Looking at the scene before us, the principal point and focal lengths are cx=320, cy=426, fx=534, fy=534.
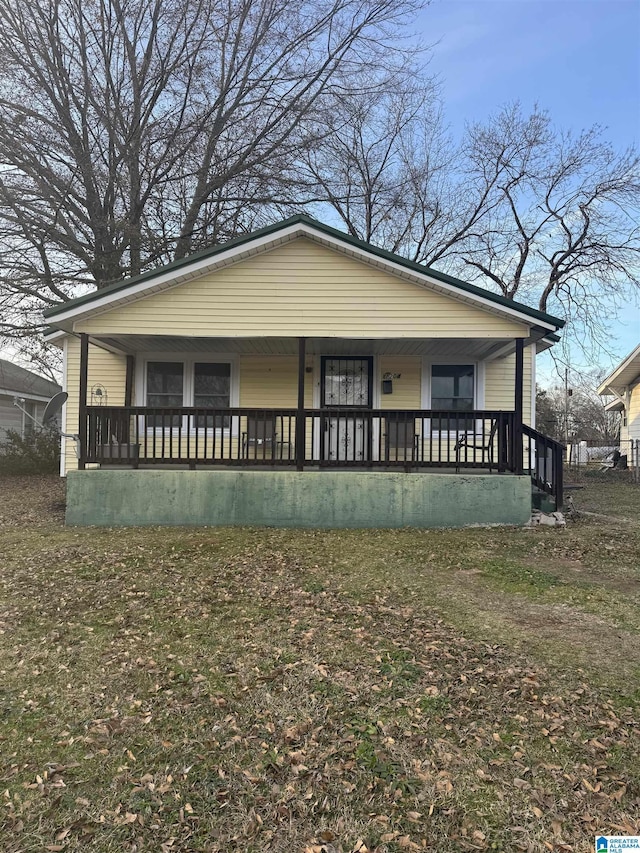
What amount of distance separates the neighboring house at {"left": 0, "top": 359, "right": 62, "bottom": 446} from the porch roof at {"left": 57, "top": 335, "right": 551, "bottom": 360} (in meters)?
13.8

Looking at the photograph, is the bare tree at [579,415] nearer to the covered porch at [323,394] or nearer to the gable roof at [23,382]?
the covered porch at [323,394]

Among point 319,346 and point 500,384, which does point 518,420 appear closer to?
point 500,384

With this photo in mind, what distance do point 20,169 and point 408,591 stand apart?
16.4 meters

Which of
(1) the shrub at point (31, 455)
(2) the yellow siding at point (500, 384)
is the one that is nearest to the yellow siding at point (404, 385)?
(2) the yellow siding at point (500, 384)

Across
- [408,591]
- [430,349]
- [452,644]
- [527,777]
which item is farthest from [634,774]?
[430,349]

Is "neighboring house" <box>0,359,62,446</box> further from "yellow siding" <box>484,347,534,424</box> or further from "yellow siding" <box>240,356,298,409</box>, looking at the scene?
"yellow siding" <box>484,347,534,424</box>

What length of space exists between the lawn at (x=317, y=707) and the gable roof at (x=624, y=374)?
1716 centimetres

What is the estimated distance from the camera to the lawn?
7.55 ft

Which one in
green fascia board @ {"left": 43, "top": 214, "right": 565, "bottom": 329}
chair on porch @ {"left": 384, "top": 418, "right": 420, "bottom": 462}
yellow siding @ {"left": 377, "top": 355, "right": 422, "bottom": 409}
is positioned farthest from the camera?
yellow siding @ {"left": 377, "top": 355, "right": 422, "bottom": 409}

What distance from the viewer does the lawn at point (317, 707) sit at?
2301 mm

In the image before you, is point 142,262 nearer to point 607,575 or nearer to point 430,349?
point 430,349

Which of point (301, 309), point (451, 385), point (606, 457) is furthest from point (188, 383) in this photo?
point (606, 457)

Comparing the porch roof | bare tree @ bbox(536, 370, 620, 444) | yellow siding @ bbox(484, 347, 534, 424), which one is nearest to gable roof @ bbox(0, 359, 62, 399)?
the porch roof

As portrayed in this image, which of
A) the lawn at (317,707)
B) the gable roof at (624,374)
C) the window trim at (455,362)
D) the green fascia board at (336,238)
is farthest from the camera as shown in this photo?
the gable roof at (624,374)
